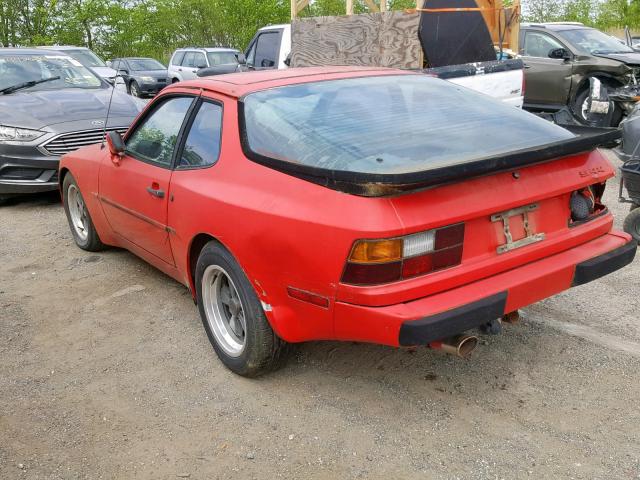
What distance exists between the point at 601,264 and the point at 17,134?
19.9ft

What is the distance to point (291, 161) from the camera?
9.32 feet

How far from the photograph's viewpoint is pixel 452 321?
2559 millimetres

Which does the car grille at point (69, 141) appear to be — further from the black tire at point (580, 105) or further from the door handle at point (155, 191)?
the black tire at point (580, 105)

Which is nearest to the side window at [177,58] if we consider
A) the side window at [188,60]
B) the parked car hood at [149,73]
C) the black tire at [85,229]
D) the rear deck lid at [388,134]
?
the side window at [188,60]

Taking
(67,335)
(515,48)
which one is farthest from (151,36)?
(67,335)

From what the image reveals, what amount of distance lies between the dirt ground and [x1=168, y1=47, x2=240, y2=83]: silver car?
1545cm

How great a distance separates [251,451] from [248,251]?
35.1 inches

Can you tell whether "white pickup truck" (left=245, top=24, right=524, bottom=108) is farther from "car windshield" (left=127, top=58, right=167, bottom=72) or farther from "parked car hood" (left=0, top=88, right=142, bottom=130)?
"car windshield" (left=127, top=58, right=167, bottom=72)

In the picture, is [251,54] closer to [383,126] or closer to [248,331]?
[383,126]

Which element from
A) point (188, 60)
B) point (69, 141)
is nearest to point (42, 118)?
point (69, 141)

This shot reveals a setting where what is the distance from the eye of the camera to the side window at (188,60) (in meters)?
19.2

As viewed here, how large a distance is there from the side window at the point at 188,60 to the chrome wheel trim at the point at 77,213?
14.4m

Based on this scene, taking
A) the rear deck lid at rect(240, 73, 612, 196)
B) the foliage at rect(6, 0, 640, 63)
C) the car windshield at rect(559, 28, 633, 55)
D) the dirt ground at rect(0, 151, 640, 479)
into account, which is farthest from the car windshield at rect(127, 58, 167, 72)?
the rear deck lid at rect(240, 73, 612, 196)

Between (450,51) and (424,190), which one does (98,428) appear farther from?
(450,51)
